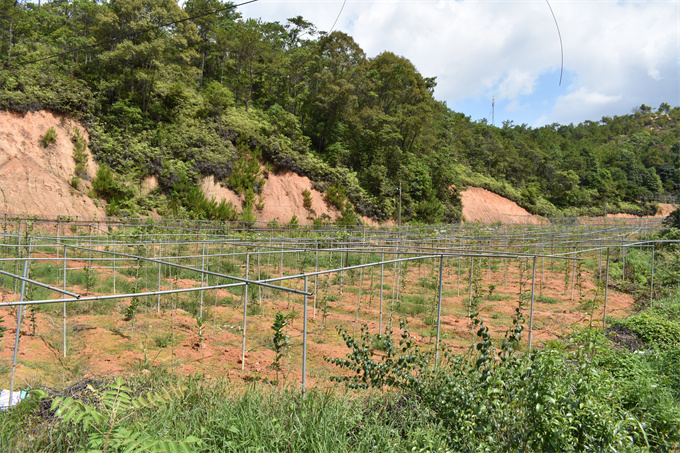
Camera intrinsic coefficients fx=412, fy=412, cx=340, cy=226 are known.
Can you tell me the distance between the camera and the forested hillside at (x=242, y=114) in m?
30.5

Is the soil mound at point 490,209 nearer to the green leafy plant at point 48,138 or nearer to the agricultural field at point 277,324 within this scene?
the agricultural field at point 277,324

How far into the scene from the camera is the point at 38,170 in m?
26.2

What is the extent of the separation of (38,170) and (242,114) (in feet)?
57.2

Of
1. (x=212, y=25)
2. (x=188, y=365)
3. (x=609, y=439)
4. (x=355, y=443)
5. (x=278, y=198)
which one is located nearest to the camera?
(x=609, y=439)

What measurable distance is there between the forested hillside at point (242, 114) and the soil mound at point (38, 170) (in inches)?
42.5

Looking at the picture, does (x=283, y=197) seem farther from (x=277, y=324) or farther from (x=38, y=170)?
(x=277, y=324)

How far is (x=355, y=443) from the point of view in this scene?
3848 mm

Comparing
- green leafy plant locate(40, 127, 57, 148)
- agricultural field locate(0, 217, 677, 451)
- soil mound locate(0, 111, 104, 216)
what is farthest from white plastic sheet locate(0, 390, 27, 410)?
green leafy plant locate(40, 127, 57, 148)

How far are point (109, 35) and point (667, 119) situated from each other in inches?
7938

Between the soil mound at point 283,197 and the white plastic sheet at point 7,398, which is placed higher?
the soil mound at point 283,197

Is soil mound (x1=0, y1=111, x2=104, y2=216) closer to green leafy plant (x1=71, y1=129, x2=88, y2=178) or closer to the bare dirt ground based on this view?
green leafy plant (x1=71, y1=129, x2=88, y2=178)

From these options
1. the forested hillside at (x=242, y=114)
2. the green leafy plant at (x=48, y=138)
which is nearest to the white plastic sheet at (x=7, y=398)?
the forested hillside at (x=242, y=114)

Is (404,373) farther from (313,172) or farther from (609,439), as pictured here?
(313,172)

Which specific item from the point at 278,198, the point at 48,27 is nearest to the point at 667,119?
the point at 278,198
